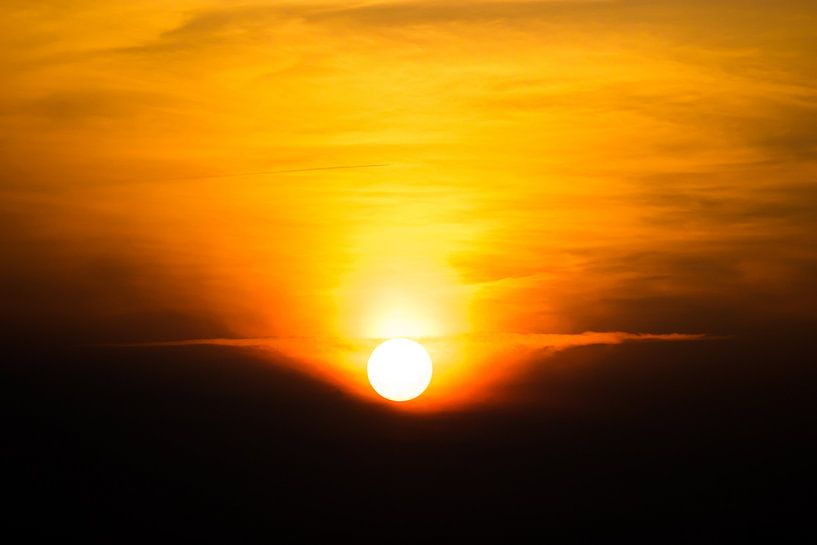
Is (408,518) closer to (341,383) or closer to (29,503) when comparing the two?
(341,383)

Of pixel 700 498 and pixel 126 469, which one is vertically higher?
pixel 126 469

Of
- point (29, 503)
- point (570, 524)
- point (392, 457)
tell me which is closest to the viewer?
point (29, 503)

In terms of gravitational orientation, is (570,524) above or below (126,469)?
below

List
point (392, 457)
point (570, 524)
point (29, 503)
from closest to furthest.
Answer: point (29, 503)
point (570, 524)
point (392, 457)

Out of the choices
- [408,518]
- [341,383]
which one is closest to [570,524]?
[408,518]

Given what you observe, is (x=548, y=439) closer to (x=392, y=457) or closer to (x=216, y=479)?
(x=392, y=457)

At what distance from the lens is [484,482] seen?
54.5 meters

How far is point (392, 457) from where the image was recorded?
5578 centimetres

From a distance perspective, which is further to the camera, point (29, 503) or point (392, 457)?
point (392, 457)

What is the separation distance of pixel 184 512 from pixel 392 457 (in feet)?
27.4

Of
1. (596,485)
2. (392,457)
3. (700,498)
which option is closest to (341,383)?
(392,457)

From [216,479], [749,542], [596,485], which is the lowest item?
[749,542]

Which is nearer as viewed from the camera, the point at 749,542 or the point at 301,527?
the point at 749,542

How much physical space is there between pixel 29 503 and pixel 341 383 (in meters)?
11.3
